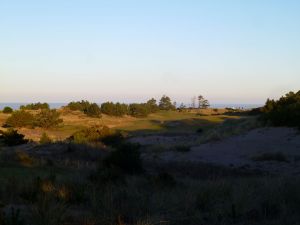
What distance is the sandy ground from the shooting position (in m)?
26.6

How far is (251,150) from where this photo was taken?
32.0m

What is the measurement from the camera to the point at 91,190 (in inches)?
440

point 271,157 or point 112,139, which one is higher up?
point 112,139

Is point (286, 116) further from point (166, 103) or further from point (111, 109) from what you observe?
point (166, 103)

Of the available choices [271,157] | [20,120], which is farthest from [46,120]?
[271,157]

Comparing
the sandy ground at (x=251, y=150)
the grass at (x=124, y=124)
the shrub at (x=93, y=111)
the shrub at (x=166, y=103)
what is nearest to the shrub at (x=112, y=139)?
the sandy ground at (x=251, y=150)

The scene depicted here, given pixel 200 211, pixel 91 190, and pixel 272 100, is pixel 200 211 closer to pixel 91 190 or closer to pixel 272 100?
pixel 91 190

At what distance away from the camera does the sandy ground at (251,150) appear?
26.6 meters

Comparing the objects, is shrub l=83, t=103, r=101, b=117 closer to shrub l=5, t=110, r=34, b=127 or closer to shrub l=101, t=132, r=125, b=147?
shrub l=5, t=110, r=34, b=127

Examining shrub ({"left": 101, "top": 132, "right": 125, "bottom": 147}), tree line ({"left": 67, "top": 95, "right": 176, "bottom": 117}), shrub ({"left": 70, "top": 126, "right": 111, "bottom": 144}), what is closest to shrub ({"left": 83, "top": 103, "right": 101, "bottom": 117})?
tree line ({"left": 67, "top": 95, "right": 176, "bottom": 117})

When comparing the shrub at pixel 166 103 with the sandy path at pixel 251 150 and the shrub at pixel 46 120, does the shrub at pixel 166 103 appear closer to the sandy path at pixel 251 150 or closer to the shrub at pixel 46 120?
the shrub at pixel 46 120

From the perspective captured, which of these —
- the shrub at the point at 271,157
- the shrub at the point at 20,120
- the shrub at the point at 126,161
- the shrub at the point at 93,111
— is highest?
the shrub at the point at 93,111

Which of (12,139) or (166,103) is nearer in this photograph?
(12,139)

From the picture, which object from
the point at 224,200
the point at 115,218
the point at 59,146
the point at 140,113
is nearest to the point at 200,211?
the point at 224,200
